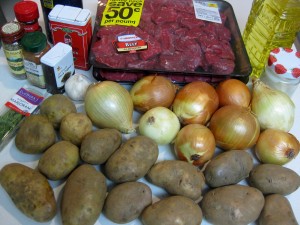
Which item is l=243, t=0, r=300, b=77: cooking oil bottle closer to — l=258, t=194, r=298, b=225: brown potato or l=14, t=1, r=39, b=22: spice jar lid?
l=258, t=194, r=298, b=225: brown potato

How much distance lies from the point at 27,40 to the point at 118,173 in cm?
40

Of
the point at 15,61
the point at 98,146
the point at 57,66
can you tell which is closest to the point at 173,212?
the point at 98,146

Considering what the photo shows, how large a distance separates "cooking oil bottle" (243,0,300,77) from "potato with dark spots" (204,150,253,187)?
14.2 inches

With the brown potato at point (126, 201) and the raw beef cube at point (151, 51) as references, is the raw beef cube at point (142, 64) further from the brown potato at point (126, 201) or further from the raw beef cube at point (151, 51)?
the brown potato at point (126, 201)

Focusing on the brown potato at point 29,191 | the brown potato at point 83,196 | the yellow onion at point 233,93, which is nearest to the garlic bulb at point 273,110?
the yellow onion at point 233,93

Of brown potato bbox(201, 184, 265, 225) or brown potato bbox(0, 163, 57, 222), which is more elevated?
brown potato bbox(0, 163, 57, 222)

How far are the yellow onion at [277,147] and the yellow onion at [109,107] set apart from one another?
0.32m

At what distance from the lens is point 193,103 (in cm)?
81

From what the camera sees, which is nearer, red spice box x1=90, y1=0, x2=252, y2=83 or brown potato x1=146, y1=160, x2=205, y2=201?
brown potato x1=146, y1=160, x2=205, y2=201

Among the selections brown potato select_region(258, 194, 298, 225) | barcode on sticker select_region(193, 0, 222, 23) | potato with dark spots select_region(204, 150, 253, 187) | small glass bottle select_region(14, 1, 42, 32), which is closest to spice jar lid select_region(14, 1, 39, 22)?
small glass bottle select_region(14, 1, 42, 32)

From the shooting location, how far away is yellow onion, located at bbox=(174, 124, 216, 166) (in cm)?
75

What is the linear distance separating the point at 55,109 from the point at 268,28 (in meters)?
0.63

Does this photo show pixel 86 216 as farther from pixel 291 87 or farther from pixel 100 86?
pixel 291 87

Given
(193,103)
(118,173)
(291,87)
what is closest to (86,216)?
(118,173)
